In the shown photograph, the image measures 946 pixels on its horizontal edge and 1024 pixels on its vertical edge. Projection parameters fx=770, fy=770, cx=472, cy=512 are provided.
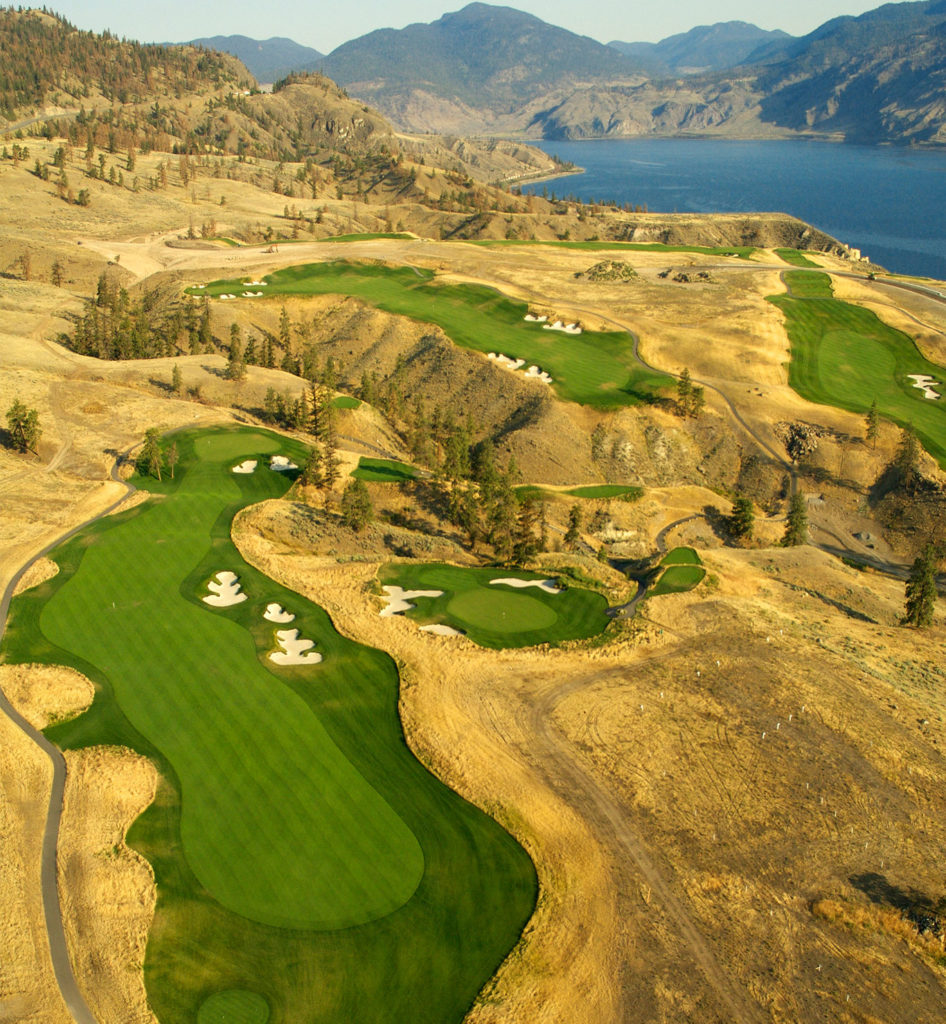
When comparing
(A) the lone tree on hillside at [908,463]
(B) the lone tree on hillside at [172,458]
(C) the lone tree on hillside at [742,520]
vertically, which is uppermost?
(B) the lone tree on hillside at [172,458]

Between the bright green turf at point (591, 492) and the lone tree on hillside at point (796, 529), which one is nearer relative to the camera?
the lone tree on hillside at point (796, 529)

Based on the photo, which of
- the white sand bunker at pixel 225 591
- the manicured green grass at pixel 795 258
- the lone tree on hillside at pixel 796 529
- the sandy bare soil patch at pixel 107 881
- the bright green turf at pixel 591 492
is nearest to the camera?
the sandy bare soil patch at pixel 107 881

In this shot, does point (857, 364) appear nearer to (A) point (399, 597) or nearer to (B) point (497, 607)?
(B) point (497, 607)

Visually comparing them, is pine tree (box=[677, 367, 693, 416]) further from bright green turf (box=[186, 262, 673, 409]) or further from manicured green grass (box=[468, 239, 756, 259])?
manicured green grass (box=[468, 239, 756, 259])

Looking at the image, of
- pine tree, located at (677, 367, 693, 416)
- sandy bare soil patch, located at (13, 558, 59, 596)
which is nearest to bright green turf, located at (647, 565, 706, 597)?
sandy bare soil patch, located at (13, 558, 59, 596)

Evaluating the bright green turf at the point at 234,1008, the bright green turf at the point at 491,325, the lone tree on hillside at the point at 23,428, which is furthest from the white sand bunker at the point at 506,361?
the bright green turf at the point at 234,1008

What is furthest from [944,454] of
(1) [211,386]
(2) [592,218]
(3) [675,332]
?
(2) [592,218]

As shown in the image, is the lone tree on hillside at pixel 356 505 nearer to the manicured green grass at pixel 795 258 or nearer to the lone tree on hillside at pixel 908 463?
the lone tree on hillside at pixel 908 463
